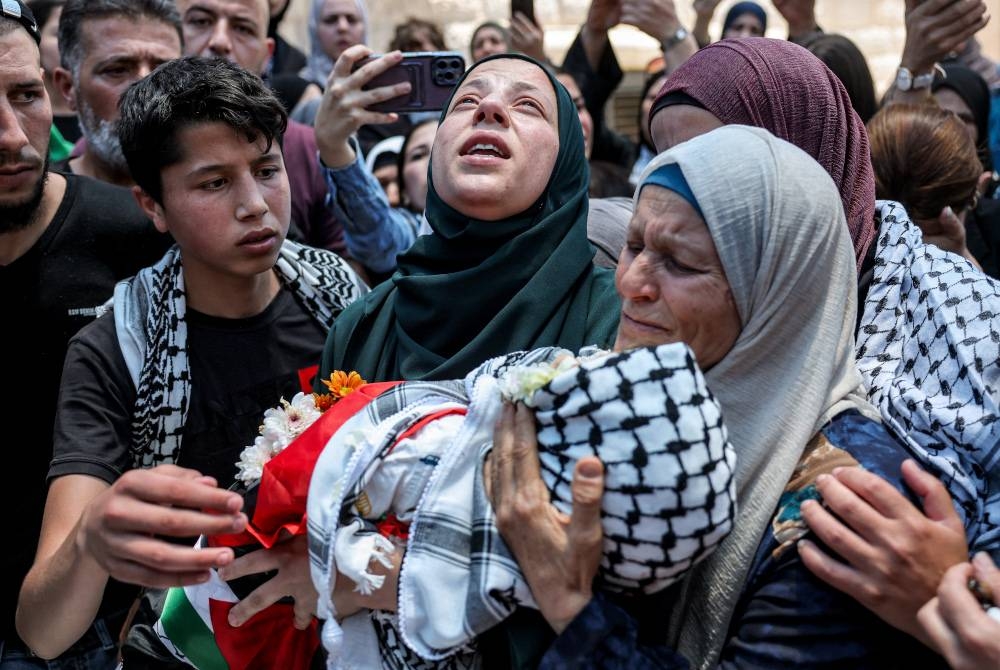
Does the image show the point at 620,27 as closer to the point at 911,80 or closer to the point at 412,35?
the point at 412,35

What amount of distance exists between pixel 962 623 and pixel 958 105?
139 inches

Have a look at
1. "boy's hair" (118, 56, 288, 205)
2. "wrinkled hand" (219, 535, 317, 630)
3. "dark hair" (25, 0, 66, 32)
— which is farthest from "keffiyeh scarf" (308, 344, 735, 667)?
"dark hair" (25, 0, 66, 32)

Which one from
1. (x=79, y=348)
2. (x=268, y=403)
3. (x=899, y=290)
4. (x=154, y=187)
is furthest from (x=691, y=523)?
(x=154, y=187)

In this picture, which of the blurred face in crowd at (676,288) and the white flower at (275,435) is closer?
the blurred face in crowd at (676,288)

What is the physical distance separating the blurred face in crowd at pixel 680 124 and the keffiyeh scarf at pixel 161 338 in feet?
2.94

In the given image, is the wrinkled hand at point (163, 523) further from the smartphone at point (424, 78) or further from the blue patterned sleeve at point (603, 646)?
the smartphone at point (424, 78)

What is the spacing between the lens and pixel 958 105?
4.46 meters

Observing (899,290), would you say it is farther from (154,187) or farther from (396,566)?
(154,187)

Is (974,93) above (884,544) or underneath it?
underneath

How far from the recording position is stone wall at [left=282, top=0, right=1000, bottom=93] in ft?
29.6

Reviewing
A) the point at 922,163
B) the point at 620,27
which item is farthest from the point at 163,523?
the point at 620,27

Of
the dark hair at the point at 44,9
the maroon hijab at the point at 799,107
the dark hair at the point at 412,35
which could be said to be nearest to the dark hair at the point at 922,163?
the maroon hijab at the point at 799,107

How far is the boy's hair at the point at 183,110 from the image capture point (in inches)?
99.0

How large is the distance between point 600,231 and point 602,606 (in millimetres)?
1326
